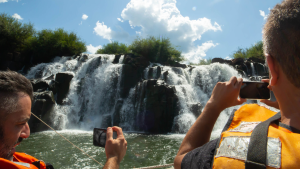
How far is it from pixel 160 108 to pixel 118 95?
16.5 ft

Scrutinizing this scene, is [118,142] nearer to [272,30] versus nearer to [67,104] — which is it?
[272,30]

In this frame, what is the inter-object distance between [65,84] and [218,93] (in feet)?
59.1

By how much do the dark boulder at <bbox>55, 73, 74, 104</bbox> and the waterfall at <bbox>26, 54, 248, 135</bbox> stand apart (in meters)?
0.44

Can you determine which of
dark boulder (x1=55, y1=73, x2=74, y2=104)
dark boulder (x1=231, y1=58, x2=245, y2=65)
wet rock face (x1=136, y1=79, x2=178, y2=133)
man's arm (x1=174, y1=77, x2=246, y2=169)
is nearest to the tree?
dark boulder (x1=55, y1=73, x2=74, y2=104)

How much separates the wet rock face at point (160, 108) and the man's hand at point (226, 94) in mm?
12437

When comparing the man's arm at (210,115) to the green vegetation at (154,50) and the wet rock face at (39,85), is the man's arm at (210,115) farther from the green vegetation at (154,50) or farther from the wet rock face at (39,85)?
the green vegetation at (154,50)

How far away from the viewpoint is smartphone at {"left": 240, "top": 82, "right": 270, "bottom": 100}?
3.63ft

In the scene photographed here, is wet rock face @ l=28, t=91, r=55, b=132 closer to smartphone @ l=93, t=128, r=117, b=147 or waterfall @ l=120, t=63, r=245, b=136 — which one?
waterfall @ l=120, t=63, r=245, b=136

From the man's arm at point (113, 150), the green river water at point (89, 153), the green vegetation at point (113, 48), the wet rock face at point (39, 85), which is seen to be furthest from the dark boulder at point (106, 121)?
the green vegetation at point (113, 48)

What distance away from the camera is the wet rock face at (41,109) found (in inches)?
483

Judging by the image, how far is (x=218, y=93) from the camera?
3.63ft

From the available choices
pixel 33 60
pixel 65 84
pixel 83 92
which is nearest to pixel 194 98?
pixel 83 92

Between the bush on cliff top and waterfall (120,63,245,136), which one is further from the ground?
the bush on cliff top

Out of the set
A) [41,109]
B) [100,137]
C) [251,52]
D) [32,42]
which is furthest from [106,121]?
[251,52]
